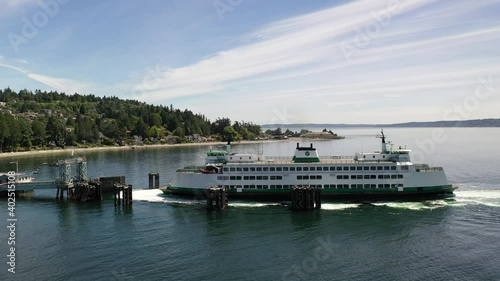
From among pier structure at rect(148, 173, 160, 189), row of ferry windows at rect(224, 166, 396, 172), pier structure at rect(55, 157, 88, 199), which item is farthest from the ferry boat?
pier structure at rect(55, 157, 88, 199)

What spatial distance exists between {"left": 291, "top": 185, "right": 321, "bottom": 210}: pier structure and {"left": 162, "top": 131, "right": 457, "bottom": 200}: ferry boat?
400 cm

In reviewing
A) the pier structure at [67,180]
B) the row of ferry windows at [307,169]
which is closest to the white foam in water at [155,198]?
the row of ferry windows at [307,169]

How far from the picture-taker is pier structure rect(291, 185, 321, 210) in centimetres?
4778

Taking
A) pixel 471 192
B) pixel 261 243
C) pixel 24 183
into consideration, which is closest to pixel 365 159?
pixel 471 192

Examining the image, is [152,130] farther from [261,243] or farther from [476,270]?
[476,270]

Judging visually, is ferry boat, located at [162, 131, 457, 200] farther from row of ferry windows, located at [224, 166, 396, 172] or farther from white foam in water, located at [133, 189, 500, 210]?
white foam in water, located at [133, 189, 500, 210]

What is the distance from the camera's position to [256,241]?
37031mm

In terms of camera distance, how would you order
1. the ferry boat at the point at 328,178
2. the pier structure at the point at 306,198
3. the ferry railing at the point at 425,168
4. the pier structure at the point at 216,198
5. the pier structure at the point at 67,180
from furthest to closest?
1. the pier structure at the point at 67,180
2. the ferry railing at the point at 425,168
3. the ferry boat at the point at 328,178
4. the pier structure at the point at 216,198
5. the pier structure at the point at 306,198

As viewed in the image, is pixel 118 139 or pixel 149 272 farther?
pixel 118 139

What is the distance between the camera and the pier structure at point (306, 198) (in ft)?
157

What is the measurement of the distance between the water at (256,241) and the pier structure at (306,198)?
117cm

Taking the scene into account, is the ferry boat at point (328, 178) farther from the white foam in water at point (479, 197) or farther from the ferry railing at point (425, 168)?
the white foam in water at point (479, 197)

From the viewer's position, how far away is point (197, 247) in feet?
117

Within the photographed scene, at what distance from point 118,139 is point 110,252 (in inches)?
5928
